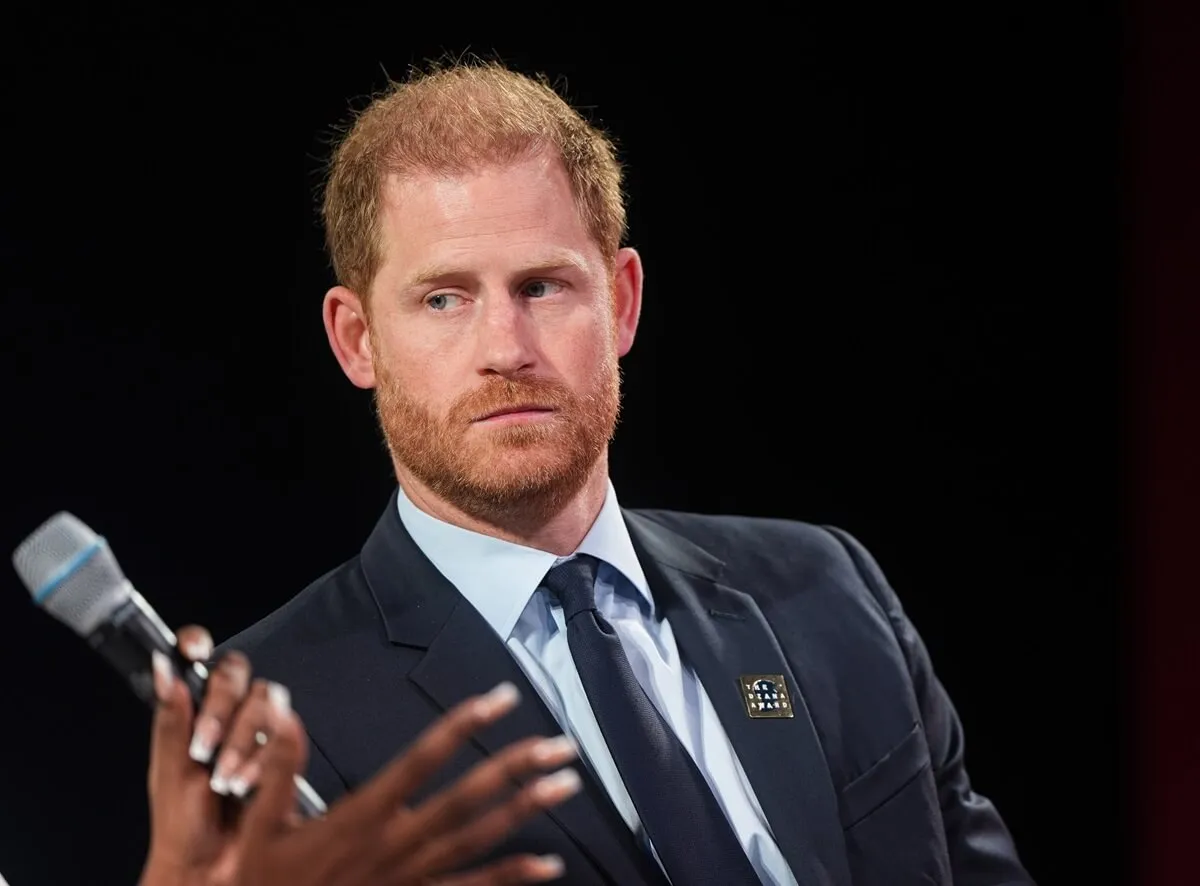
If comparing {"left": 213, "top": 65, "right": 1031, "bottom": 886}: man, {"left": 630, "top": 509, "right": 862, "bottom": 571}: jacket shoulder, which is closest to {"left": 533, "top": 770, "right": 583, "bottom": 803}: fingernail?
{"left": 213, "top": 65, "right": 1031, "bottom": 886}: man

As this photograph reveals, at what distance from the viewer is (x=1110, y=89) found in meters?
2.83

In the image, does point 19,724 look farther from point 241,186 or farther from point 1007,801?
point 1007,801

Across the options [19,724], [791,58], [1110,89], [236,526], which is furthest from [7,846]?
[1110,89]

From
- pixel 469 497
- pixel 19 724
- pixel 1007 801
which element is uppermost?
pixel 469 497

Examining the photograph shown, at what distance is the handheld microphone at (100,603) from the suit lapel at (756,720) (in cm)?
81

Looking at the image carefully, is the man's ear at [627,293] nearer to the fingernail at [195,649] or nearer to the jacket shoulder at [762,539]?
the jacket shoulder at [762,539]

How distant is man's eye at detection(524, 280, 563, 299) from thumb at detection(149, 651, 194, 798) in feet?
2.75

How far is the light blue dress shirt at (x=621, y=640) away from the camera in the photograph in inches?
75.3

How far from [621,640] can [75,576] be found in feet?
2.82

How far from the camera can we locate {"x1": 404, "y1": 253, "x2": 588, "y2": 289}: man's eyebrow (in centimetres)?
192

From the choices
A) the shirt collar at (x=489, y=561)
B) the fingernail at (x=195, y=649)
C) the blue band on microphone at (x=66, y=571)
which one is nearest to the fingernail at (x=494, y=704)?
the fingernail at (x=195, y=649)

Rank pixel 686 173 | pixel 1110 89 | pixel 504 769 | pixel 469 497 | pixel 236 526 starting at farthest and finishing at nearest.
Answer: pixel 1110 89 → pixel 686 173 → pixel 236 526 → pixel 469 497 → pixel 504 769

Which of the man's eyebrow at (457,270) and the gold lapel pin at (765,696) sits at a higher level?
the man's eyebrow at (457,270)

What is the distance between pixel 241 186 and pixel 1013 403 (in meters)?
1.47
